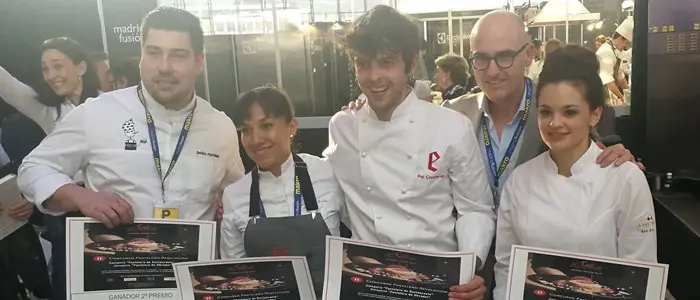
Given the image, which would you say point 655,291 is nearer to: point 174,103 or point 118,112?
point 174,103

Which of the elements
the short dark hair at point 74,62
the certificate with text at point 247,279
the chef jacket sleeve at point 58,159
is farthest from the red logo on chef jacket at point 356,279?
the short dark hair at point 74,62

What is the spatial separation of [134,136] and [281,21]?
397cm

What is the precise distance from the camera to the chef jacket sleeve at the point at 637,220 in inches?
55.2

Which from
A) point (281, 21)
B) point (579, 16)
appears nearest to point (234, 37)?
point (281, 21)

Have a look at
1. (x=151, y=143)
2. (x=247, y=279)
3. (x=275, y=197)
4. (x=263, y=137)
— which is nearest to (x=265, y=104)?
(x=263, y=137)

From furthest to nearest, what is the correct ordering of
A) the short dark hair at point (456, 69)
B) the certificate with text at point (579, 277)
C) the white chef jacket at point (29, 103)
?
the short dark hair at point (456, 69)
the white chef jacket at point (29, 103)
the certificate with text at point (579, 277)

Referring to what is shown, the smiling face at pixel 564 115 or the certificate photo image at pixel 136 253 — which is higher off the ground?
the smiling face at pixel 564 115

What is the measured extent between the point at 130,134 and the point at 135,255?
400 millimetres

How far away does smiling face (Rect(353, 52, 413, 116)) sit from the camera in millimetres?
1533

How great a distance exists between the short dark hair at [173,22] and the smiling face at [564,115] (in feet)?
3.44

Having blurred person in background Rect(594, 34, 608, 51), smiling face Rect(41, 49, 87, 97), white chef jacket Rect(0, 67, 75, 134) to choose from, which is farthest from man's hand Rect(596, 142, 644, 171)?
blurred person in background Rect(594, 34, 608, 51)

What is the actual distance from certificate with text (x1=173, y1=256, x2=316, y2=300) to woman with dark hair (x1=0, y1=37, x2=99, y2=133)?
64.9 inches

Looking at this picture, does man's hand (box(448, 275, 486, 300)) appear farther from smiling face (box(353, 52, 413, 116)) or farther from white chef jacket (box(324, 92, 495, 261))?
smiling face (box(353, 52, 413, 116))

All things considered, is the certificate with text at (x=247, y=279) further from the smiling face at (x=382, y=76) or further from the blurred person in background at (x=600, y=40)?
the blurred person in background at (x=600, y=40)
